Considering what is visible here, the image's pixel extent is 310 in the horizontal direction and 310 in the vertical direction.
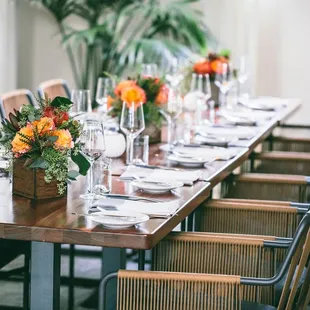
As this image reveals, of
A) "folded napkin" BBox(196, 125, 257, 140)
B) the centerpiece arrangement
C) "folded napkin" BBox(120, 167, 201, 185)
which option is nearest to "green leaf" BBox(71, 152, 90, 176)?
the centerpiece arrangement

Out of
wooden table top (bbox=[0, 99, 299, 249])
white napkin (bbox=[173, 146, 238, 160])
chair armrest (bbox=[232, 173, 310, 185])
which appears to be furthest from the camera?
chair armrest (bbox=[232, 173, 310, 185])

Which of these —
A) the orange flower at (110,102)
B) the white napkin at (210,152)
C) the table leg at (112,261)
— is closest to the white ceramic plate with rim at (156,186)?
the table leg at (112,261)

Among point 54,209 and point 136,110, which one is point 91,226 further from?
point 136,110

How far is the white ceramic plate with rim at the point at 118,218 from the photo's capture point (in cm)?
260

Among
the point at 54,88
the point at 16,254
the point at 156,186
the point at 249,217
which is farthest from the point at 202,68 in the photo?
the point at 156,186

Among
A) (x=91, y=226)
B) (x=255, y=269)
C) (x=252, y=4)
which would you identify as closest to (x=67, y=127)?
(x=91, y=226)

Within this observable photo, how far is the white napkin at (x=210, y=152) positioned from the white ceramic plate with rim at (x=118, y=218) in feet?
4.22

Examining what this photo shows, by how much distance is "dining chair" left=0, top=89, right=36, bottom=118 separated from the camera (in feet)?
14.0

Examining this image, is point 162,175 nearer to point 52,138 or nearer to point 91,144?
point 91,144

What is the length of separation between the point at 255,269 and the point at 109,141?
1.08 m

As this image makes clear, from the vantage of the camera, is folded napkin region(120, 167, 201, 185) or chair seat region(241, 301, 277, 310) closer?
chair seat region(241, 301, 277, 310)

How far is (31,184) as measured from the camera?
295cm

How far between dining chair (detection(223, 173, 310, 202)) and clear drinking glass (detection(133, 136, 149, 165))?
1.69ft

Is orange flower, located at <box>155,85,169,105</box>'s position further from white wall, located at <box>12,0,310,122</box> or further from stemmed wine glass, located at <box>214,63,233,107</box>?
white wall, located at <box>12,0,310,122</box>
